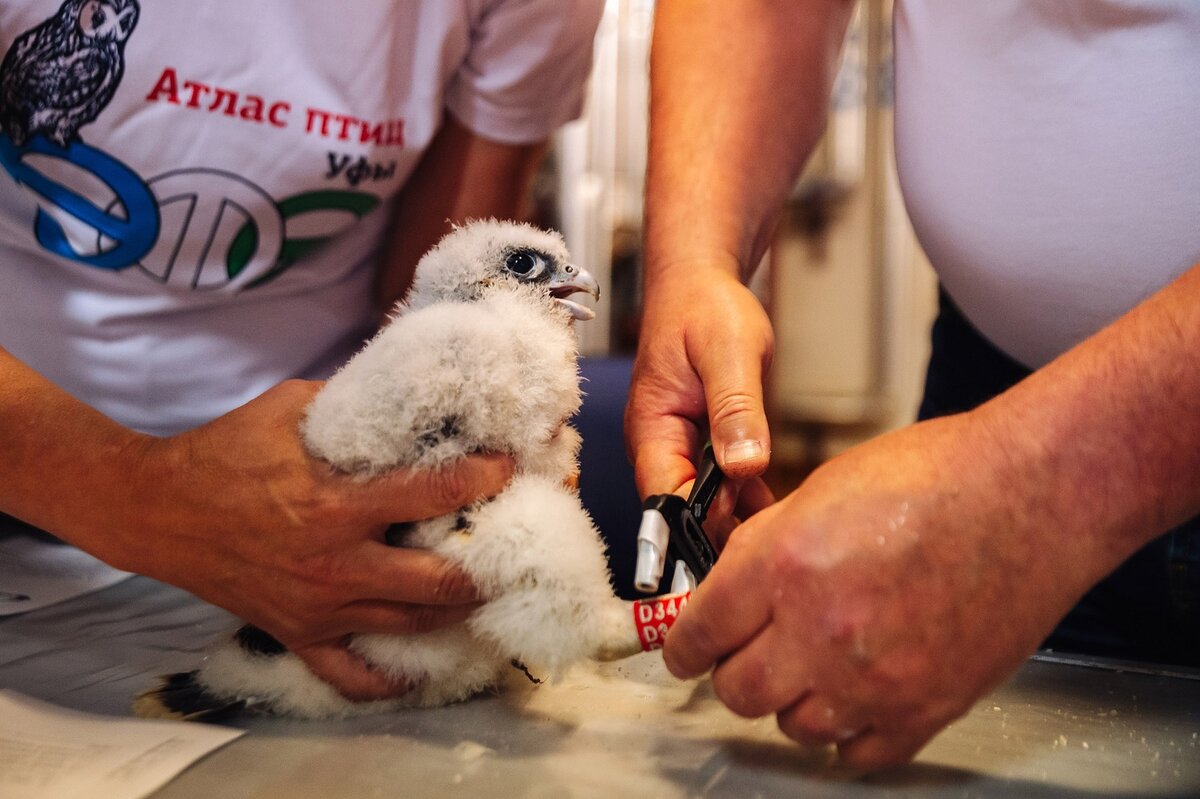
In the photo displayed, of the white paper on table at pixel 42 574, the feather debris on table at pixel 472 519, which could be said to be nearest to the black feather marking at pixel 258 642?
the feather debris on table at pixel 472 519

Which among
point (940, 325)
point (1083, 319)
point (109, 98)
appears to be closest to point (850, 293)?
point (940, 325)

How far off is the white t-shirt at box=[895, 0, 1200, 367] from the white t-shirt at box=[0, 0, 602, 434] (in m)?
0.53

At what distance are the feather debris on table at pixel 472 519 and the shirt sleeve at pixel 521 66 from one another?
1.83ft

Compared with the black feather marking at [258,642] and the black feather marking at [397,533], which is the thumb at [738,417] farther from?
the black feather marking at [258,642]

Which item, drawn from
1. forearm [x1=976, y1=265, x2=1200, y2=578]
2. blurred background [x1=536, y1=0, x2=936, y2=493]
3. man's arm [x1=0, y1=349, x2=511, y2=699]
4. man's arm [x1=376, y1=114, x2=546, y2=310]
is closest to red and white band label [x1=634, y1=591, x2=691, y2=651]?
man's arm [x1=0, y1=349, x2=511, y2=699]

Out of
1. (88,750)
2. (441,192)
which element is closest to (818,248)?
(441,192)

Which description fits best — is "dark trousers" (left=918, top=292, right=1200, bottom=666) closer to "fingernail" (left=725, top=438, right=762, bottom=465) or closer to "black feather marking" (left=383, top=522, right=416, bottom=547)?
"fingernail" (left=725, top=438, right=762, bottom=465)

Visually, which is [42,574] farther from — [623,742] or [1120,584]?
[1120,584]

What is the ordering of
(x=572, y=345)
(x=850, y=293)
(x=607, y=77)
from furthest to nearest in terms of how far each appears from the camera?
(x=850, y=293) → (x=607, y=77) → (x=572, y=345)

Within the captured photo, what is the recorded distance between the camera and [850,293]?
3.90m

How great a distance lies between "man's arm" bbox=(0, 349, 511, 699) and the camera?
690 millimetres

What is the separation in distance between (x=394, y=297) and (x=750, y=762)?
844 millimetres

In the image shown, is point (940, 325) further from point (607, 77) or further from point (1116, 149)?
point (607, 77)

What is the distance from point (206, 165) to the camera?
1.01 m
